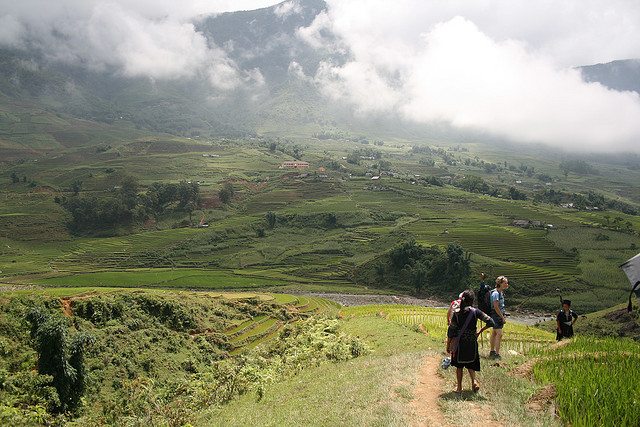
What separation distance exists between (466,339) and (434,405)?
1.86 meters

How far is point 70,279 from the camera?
77.3 m

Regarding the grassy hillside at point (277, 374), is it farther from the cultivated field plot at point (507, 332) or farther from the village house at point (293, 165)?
the village house at point (293, 165)

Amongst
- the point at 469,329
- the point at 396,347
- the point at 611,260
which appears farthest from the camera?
the point at 611,260

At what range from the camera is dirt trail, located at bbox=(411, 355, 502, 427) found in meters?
9.79

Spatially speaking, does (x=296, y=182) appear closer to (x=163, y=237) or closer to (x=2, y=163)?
(x=163, y=237)

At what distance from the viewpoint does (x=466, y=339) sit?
37.3 ft

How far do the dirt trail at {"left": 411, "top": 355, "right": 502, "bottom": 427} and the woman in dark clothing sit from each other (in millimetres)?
690

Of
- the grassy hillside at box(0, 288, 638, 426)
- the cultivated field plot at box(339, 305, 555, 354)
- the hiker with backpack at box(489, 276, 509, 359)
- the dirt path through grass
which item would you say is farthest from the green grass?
the dirt path through grass

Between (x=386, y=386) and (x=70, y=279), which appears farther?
(x=70, y=279)

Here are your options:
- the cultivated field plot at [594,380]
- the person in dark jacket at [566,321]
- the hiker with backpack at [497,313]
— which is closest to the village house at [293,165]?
the person in dark jacket at [566,321]

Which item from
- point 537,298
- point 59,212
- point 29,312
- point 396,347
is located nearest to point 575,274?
point 537,298

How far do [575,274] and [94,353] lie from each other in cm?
7585

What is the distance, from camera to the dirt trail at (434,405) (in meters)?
9.79

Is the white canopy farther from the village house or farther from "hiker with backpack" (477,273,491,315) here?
the village house
